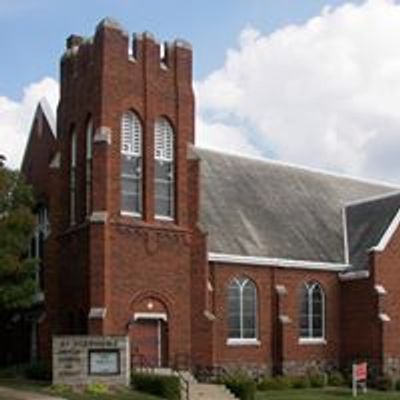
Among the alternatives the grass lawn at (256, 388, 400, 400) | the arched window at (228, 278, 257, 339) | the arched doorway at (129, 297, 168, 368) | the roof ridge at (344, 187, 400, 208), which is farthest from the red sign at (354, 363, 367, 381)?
the roof ridge at (344, 187, 400, 208)

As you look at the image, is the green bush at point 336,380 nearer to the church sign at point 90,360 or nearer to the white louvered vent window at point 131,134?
the church sign at point 90,360

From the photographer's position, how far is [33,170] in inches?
1829

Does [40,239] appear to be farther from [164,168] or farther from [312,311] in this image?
[312,311]

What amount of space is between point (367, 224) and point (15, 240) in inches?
736

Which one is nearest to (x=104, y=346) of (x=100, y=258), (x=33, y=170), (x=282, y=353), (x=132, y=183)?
(x=100, y=258)

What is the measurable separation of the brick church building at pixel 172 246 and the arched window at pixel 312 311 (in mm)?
60

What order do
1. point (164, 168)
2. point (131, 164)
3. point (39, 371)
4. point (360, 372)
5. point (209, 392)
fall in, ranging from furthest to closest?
point (164, 168) → point (131, 164) → point (360, 372) → point (39, 371) → point (209, 392)

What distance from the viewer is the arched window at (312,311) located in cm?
4475

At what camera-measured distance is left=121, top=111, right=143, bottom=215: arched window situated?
129ft

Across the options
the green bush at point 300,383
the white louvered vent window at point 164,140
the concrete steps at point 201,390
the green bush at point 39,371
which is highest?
the white louvered vent window at point 164,140

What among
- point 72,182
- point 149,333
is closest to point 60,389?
point 149,333

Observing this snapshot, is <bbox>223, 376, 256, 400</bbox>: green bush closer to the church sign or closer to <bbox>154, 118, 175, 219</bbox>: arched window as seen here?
the church sign

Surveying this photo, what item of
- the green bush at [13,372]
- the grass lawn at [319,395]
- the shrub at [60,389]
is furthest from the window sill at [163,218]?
the shrub at [60,389]

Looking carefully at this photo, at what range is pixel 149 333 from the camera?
128 ft
